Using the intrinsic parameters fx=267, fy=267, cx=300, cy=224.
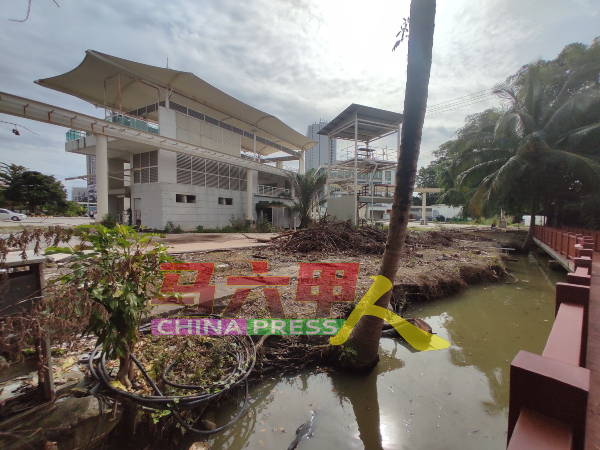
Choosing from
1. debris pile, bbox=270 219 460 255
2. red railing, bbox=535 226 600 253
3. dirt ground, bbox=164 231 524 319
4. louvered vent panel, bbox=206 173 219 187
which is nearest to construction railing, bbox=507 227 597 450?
dirt ground, bbox=164 231 524 319

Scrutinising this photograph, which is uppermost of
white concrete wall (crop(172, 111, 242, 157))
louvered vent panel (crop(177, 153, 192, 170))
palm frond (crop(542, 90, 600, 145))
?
white concrete wall (crop(172, 111, 242, 157))

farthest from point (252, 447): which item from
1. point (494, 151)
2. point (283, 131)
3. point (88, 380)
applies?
point (283, 131)

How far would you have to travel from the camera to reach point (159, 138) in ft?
45.5

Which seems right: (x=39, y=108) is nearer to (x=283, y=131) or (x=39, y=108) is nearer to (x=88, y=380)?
(x=88, y=380)

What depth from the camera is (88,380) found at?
2184mm

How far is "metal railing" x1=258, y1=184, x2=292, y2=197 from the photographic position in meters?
23.4

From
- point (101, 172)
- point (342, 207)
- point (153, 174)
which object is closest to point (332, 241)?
point (342, 207)

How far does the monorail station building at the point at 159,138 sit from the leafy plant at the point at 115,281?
11595 mm

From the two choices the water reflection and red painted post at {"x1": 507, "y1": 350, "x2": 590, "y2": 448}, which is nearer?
red painted post at {"x1": 507, "y1": 350, "x2": 590, "y2": 448}

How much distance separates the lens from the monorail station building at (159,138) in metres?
12.4

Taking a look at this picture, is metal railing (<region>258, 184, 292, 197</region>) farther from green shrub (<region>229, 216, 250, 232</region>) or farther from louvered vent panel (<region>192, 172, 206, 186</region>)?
louvered vent panel (<region>192, 172, 206, 186</region>)

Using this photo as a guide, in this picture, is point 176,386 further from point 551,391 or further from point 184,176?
point 184,176

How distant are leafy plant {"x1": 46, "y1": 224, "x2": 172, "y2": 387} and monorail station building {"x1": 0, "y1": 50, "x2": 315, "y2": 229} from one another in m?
11.6

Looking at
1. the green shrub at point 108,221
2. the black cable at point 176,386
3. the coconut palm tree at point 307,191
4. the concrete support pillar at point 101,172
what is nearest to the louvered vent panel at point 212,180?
the coconut palm tree at point 307,191
